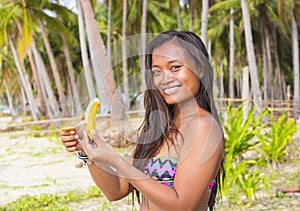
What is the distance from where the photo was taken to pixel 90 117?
0.89 m

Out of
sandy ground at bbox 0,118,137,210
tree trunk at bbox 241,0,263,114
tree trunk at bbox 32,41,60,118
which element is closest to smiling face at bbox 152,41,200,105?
sandy ground at bbox 0,118,137,210

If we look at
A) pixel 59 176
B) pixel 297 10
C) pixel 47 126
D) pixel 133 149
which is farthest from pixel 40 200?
pixel 297 10

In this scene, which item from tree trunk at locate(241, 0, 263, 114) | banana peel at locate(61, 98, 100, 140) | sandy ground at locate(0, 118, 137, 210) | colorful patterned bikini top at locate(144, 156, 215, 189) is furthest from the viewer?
tree trunk at locate(241, 0, 263, 114)

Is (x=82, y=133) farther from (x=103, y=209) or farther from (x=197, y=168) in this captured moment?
(x=103, y=209)

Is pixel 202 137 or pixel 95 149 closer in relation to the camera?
pixel 95 149

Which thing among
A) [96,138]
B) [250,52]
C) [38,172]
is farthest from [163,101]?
[250,52]

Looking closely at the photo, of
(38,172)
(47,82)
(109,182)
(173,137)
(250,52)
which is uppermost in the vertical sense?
(173,137)

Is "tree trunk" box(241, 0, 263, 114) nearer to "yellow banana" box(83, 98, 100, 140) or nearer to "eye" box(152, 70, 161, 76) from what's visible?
"eye" box(152, 70, 161, 76)

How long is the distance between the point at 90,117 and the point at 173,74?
0.24 meters

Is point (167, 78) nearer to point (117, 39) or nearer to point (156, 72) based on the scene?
point (156, 72)

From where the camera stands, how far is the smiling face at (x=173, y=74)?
1001mm

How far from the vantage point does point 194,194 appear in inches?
40.2

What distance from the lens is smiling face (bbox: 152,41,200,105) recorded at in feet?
3.28

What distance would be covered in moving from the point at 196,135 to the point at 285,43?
949 inches
